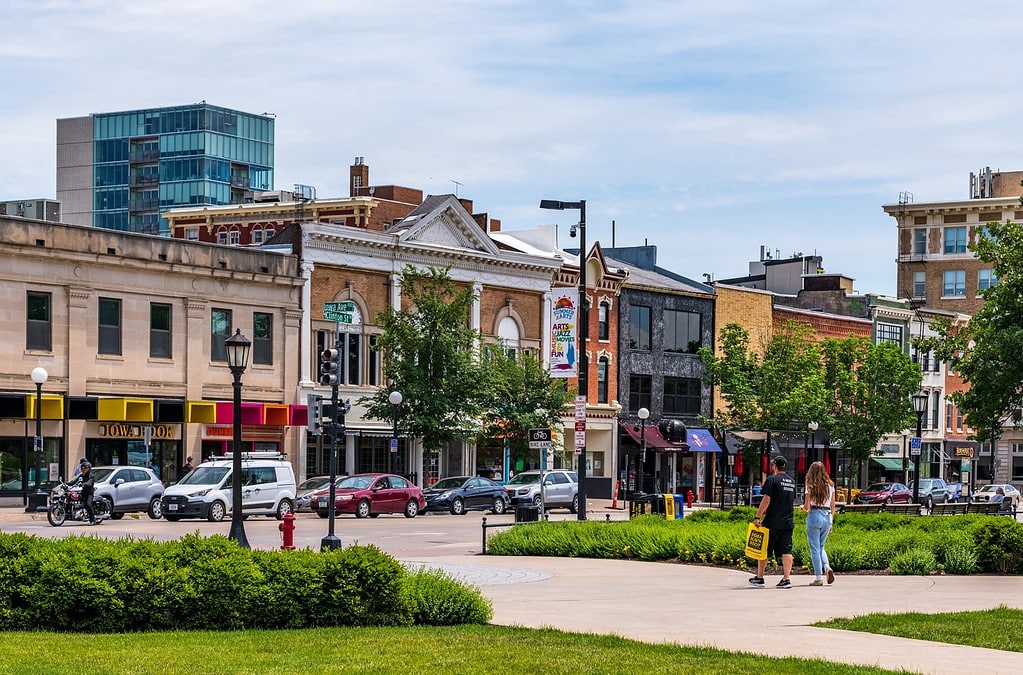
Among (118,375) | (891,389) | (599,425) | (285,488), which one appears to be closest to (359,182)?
(599,425)

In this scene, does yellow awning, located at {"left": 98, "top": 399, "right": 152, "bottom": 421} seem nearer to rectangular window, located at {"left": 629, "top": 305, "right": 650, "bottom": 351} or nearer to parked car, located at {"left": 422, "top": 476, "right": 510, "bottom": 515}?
parked car, located at {"left": 422, "top": 476, "right": 510, "bottom": 515}

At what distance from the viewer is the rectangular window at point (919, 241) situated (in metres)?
120

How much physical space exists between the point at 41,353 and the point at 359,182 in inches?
1648

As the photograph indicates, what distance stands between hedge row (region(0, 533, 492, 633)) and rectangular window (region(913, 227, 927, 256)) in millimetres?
108859

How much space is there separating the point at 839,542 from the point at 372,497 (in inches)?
928

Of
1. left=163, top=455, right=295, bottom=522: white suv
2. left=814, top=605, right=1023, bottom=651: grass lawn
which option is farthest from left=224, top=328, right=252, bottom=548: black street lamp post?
left=814, top=605, right=1023, bottom=651: grass lawn

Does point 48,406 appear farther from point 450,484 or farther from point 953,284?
point 953,284

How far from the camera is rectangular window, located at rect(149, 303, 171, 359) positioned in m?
53.8

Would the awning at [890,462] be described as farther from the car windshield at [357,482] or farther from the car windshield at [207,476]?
the car windshield at [207,476]

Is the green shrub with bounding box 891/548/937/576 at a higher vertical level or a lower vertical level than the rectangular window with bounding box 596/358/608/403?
lower

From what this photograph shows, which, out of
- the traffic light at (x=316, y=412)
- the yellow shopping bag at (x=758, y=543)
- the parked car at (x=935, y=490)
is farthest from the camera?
the parked car at (x=935, y=490)

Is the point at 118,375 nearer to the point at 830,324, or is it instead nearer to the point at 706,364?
the point at 706,364

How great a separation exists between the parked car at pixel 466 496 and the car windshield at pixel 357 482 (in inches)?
169

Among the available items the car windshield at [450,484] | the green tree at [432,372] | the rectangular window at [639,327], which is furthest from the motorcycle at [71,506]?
the rectangular window at [639,327]
